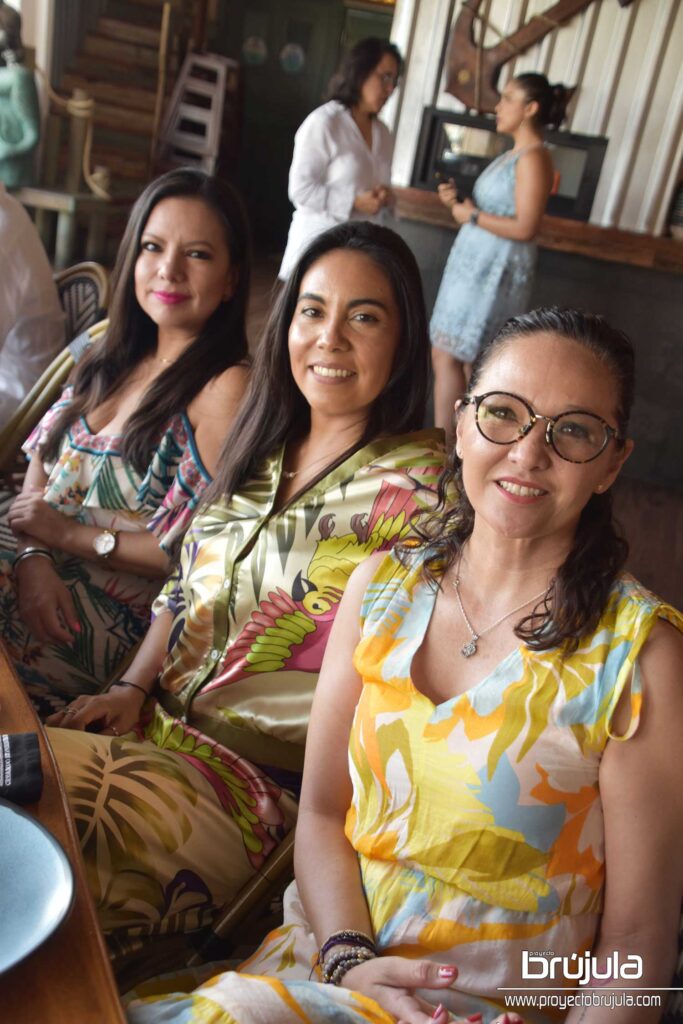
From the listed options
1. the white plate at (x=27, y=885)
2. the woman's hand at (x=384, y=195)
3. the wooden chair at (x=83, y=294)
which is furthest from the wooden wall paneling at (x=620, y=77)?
the white plate at (x=27, y=885)

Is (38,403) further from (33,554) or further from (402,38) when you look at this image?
(402,38)

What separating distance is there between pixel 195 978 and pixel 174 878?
13 cm

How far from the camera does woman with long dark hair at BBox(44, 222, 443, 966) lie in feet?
4.14

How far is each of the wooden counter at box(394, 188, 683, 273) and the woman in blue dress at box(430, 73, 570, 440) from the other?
1.78ft

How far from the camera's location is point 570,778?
100 cm

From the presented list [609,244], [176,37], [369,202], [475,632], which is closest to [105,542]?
[475,632]

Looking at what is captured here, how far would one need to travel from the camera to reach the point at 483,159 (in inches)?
197

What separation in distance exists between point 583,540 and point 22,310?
2246 millimetres

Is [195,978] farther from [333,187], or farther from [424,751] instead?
[333,187]

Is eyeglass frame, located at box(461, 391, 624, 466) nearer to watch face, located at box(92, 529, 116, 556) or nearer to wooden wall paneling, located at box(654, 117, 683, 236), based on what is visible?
watch face, located at box(92, 529, 116, 556)

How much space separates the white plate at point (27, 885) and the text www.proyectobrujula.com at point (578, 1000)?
510 mm

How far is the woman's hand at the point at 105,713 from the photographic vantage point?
151 centimetres

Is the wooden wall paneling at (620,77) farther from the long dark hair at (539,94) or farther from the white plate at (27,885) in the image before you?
the white plate at (27,885)

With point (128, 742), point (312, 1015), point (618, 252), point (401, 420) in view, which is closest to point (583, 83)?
point (618, 252)
